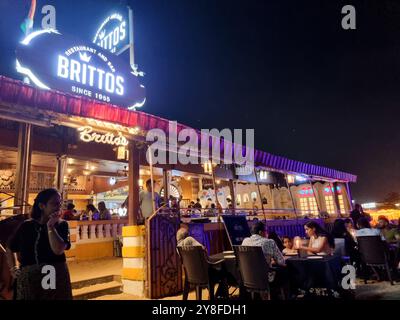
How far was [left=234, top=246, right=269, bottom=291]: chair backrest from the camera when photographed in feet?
14.4

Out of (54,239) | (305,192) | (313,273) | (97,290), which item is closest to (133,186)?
(97,290)

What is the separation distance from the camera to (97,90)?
9445 mm

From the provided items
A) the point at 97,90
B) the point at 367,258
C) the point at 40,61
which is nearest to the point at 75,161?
the point at 97,90

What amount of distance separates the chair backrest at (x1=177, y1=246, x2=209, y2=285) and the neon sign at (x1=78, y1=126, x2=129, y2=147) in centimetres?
324

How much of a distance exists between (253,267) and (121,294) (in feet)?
11.6

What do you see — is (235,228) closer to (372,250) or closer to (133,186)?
(133,186)

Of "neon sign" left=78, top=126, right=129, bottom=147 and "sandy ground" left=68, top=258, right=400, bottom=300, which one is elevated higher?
"neon sign" left=78, top=126, right=129, bottom=147

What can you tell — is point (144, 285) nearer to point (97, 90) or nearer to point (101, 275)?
point (101, 275)

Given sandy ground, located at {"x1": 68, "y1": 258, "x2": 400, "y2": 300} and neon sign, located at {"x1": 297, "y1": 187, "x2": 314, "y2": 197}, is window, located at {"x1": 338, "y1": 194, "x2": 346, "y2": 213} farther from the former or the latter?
sandy ground, located at {"x1": 68, "y1": 258, "x2": 400, "y2": 300}

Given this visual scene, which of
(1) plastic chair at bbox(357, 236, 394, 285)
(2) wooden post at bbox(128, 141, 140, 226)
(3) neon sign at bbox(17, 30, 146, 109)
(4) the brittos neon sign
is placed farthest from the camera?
(4) the brittos neon sign

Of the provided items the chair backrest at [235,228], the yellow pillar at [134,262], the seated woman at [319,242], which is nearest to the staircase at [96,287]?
the yellow pillar at [134,262]

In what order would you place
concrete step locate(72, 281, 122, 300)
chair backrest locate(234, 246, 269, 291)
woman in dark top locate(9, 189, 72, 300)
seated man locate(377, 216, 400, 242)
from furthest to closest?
1. seated man locate(377, 216, 400, 242)
2. concrete step locate(72, 281, 122, 300)
3. chair backrest locate(234, 246, 269, 291)
4. woman in dark top locate(9, 189, 72, 300)

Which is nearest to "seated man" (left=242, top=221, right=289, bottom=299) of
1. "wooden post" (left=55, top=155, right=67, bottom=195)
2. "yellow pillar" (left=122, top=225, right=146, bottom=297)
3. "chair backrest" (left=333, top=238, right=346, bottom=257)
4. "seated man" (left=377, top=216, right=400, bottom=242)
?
"chair backrest" (left=333, top=238, right=346, bottom=257)

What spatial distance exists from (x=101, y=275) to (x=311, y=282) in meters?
4.77
